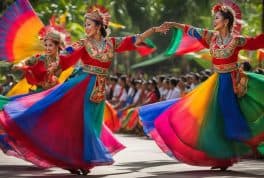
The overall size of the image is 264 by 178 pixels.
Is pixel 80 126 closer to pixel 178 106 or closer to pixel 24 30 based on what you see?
pixel 178 106

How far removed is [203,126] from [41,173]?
6.75 ft

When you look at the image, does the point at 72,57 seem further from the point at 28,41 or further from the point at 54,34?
the point at 28,41

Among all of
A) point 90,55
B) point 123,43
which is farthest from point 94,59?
point 123,43

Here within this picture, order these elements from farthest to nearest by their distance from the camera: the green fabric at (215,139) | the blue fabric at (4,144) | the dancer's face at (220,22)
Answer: the blue fabric at (4,144) < the dancer's face at (220,22) < the green fabric at (215,139)

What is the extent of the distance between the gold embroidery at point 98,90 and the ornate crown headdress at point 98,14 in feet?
2.29

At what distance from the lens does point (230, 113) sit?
1071 centimetres

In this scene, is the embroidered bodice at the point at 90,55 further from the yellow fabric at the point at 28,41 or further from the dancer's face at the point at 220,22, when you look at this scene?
the yellow fabric at the point at 28,41

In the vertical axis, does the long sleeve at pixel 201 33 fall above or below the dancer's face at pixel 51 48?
below

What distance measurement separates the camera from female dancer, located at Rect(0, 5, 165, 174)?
10.2 metres

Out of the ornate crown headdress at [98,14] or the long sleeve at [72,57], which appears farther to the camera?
the ornate crown headdress at [98,14]

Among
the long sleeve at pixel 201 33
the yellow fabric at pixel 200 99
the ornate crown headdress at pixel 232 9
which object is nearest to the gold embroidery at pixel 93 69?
the yellow fabric at pixel 200 99

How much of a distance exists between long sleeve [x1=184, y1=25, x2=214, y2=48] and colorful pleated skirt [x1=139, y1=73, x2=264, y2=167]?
48 cm

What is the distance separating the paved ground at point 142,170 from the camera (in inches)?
408

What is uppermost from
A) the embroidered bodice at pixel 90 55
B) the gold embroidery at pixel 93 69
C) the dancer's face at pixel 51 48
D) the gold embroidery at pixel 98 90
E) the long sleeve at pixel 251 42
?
the dancer's face at pixel 51 48
